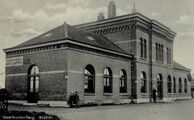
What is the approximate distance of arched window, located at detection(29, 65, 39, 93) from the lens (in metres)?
22.3

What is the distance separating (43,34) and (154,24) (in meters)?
12.7

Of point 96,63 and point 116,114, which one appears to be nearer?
point 116,114

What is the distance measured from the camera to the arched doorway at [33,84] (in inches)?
877

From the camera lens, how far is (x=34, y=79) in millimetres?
22500

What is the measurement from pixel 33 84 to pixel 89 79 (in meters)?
4.48

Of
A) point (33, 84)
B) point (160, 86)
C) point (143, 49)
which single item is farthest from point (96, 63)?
point (160, 86)

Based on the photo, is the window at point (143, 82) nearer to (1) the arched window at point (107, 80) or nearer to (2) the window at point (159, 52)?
(2) the window at point (159, 52)

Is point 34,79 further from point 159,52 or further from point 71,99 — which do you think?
point 159,52

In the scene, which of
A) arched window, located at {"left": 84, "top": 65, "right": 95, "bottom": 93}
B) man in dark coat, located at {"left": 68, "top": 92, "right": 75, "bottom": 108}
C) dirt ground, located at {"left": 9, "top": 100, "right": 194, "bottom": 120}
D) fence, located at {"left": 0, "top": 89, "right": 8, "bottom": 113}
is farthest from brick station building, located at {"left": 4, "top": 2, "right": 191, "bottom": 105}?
fence, located at {"left": 0, "top": 89, "right": 8, "bottom": 113}

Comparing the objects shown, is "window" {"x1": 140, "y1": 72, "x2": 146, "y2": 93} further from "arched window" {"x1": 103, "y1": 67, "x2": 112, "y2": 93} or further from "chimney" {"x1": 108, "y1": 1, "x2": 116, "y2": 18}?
"chimney" {"x1": 108, "y1": 1, "x2": 116, "y2": 18}

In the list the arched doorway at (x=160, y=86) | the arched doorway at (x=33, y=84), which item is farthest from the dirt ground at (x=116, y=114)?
the arched doorway at (x=160, y=86)

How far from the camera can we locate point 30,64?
74.3ft

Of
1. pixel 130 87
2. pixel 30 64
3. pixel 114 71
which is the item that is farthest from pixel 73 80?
pixel 130 87

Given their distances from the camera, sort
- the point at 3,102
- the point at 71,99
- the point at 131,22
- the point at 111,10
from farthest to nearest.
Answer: the point at 111,10 → the point at 131,22 → the point at 71,99 → the point at 3,102
